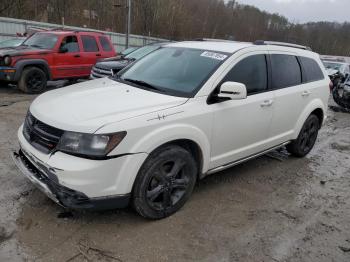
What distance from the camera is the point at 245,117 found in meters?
3.96

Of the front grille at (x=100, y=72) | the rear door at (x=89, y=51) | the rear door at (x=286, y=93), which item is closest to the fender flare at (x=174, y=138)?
the rear door at (x=286, y=93)

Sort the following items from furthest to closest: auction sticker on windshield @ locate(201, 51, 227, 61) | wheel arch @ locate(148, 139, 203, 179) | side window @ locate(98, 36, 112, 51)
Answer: side window @ locate(98, 36, 112, 51) < auction sticker on windshield @ locate(201, 51, 227, 61) < wheel arch @ locate(148, 139, 203, 179)

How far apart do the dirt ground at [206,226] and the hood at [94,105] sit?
989mm

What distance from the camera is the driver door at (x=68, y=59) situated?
32.5 feet

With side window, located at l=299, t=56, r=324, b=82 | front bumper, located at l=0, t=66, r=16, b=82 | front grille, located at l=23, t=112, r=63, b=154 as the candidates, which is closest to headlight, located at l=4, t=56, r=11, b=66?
front bumper, located at l=0, t=66, r=16, b=82

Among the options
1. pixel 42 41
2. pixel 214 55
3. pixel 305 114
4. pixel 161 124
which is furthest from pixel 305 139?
pixel 42 41

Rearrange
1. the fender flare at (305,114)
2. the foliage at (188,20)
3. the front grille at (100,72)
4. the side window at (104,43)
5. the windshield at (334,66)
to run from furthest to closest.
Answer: the foliage at (188,20) < the windshield at (334,66) < the side window at (104,43) < the front grille at (100,72) < the fender flare at (305,114)

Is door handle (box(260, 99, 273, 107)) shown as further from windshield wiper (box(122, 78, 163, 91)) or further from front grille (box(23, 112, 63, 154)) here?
front grille (box(23, 112, 63, 154))

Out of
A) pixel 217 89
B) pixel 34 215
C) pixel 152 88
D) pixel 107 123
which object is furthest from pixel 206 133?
pixel 34 215

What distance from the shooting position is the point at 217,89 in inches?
143

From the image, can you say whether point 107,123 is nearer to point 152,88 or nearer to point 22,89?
point 152,88

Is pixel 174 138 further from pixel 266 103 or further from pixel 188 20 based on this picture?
pixel 188 20

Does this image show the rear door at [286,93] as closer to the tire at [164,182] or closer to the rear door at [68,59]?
the tire at [164,182]

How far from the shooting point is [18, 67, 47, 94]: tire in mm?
9305
